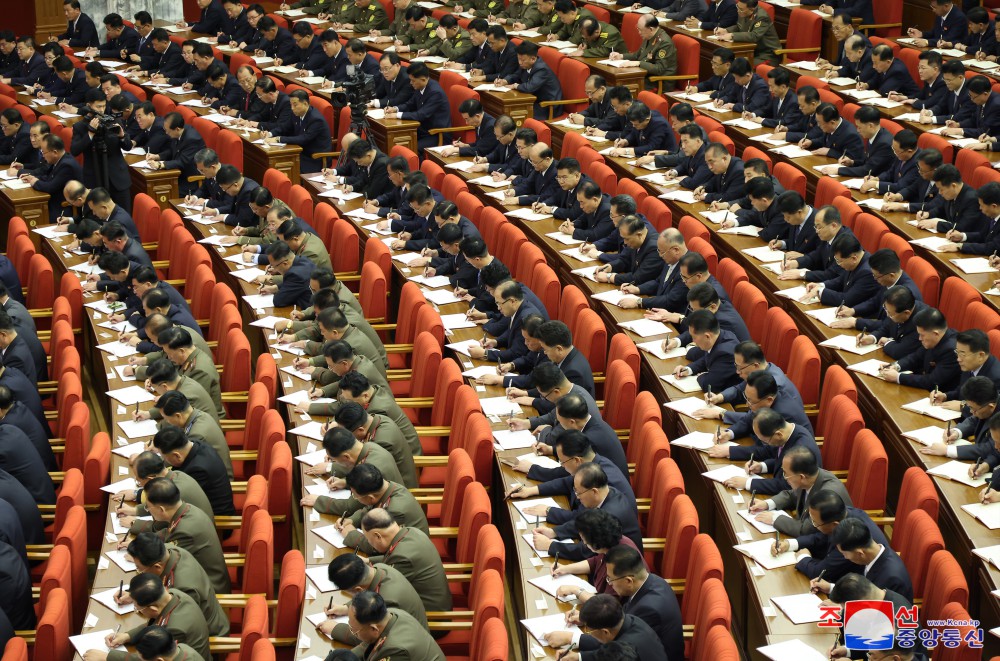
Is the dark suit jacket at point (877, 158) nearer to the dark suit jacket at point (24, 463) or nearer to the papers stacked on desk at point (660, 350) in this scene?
the papers stacked on desk at point (660, 350)

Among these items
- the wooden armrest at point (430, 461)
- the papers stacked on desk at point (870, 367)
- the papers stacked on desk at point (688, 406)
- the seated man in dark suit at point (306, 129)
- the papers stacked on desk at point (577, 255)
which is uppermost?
the seated man in dark suit at point (306, 129)

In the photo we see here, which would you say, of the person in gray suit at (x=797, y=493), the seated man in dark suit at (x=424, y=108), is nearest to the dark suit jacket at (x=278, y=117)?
the seated man in dark suit at (x=424, y=108)

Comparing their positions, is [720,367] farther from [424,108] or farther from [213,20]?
[213,20]

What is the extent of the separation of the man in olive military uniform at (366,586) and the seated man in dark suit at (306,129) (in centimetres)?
584

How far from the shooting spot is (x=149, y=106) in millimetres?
9875

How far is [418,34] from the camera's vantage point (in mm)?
11984

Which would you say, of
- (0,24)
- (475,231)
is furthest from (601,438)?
(0,24)

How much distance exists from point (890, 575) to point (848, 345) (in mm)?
2116

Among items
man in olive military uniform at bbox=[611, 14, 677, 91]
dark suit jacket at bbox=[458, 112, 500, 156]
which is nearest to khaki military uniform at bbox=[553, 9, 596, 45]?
man in olive military uniform at bbox=[611, 14, 677, 91]

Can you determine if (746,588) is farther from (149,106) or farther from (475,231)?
(149,106)

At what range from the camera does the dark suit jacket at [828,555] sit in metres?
4.34

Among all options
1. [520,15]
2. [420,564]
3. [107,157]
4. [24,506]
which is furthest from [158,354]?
[520,15]

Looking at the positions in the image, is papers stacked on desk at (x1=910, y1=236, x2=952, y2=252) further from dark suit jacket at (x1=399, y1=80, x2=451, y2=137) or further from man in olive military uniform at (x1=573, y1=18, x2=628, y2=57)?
man in olive military uniform at (x1=573, y1=18, x2=628, y2=57)

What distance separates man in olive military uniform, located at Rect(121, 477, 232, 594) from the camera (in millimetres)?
4684
